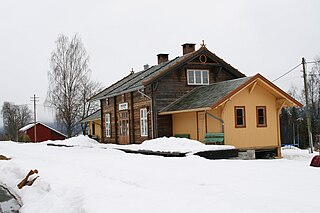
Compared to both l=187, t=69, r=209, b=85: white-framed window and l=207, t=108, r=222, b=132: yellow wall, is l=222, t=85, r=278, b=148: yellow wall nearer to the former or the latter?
l=207, t=108, r=222, b=132: yellow wall

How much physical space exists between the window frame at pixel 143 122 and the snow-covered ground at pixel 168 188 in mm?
10655

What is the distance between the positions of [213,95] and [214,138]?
7.36ft

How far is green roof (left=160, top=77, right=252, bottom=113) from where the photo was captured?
66.5ft

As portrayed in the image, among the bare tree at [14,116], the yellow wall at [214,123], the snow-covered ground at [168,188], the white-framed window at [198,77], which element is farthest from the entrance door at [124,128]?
the bare tree at [14,116]

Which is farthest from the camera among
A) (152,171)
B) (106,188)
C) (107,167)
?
(107,167)

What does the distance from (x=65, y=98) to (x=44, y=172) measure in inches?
1149

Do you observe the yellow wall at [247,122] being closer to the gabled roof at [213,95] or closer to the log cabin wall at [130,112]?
the gabled roof at [213,95]

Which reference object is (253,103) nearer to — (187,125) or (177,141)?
(187,125)

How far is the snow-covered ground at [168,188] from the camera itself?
23.1 feet

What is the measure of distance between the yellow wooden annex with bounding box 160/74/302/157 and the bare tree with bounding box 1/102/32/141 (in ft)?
221

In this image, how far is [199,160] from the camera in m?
13.5

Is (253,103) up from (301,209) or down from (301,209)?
up

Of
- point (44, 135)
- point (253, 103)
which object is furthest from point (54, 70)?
point (253, 103)

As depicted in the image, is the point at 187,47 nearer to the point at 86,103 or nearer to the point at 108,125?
the point at 108,125
